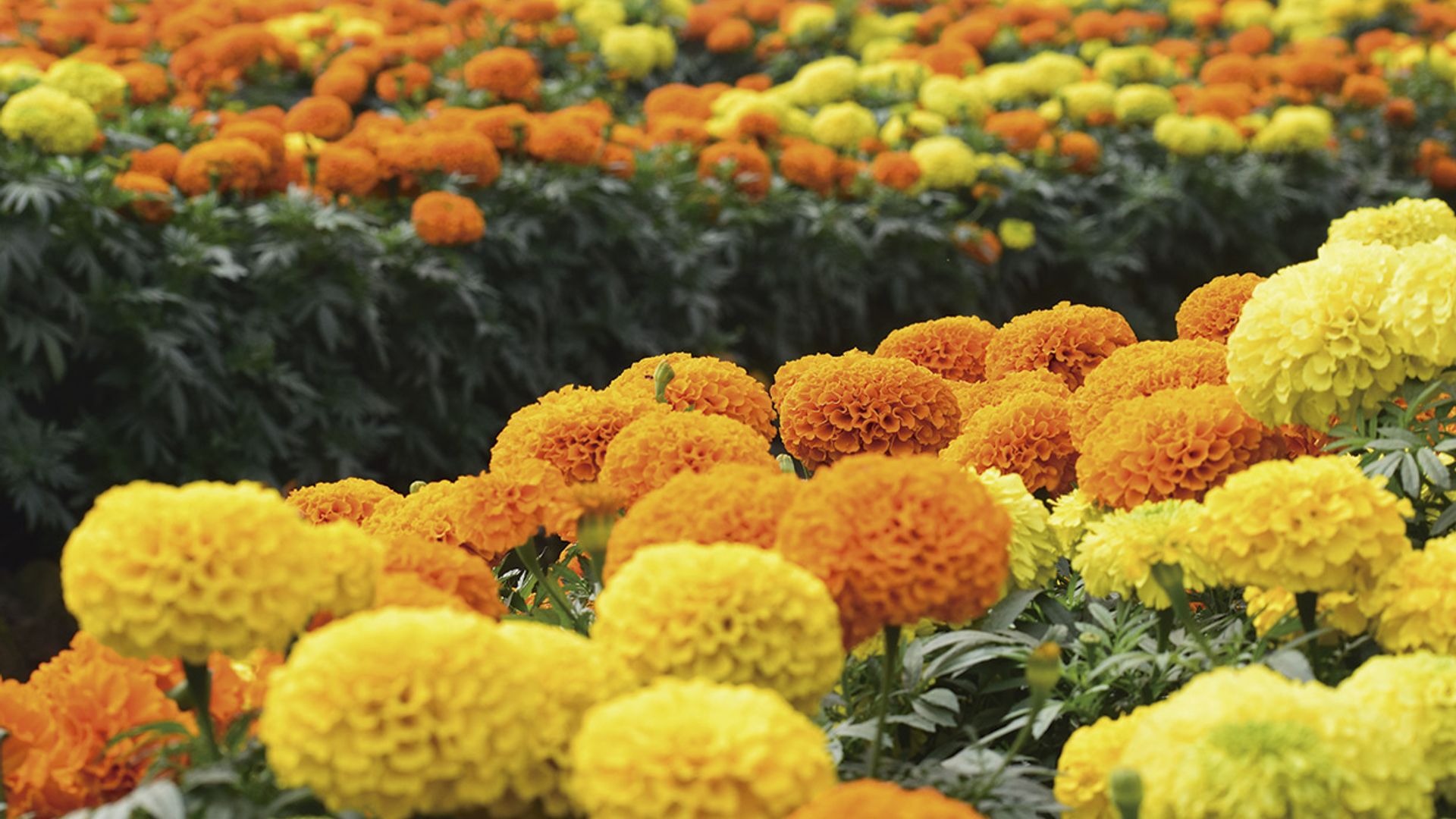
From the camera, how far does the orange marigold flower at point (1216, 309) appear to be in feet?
8.45

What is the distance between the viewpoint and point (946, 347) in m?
2.92

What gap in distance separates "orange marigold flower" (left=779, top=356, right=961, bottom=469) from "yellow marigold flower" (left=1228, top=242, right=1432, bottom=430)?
47 centimetres

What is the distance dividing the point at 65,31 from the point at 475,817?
5.82 m

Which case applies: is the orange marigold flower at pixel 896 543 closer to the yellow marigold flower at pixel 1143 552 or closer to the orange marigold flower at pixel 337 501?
the yellow marigold flower at pixel 1143 552

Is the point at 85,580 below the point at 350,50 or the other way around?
the other way around

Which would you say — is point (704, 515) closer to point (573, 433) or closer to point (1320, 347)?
point (573, 433)

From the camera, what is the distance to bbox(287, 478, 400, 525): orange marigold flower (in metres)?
2.24

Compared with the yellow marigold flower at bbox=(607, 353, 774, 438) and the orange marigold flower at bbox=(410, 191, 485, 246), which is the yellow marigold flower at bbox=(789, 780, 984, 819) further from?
the orange marigold flower at bbox=(410, 191, 485, 246)

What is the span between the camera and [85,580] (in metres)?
1.23

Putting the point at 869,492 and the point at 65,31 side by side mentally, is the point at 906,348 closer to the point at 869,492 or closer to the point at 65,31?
the point at 869,492

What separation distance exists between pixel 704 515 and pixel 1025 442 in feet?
2.86

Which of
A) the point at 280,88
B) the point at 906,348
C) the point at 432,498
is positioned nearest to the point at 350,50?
the point at 280,88

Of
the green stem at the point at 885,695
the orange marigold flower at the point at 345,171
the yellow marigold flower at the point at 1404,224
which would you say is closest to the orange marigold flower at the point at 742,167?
the orange marigold flower at the point at 345,171

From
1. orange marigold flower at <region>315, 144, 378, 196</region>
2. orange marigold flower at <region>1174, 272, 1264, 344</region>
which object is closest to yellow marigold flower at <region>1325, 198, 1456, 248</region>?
orange marigold flower at <region>1174, 272, 1264, 344</region>
